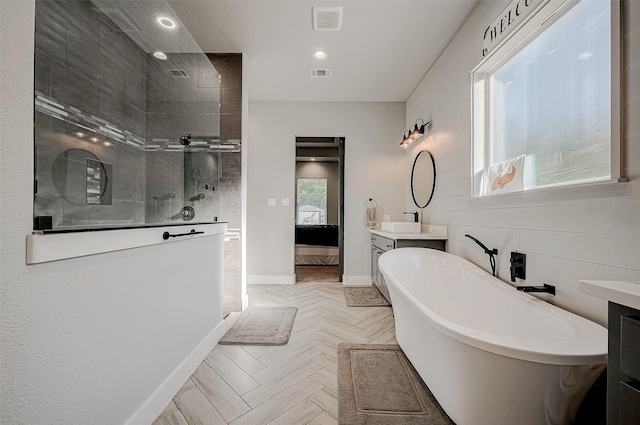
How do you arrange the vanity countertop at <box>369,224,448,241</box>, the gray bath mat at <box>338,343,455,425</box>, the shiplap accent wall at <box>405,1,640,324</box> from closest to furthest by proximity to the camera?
1. the shiplap accent wall at <box>405,1,640,324</box>
2. the gray bath mat at <box>338,343,455,425</box>
3. the vanity countertop at <box>369,224,448,241</box>

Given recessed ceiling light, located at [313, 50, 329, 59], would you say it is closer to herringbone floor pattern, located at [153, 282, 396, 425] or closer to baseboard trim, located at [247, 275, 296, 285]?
herringbone floor pattern, located at [153, 282, 396, 425]

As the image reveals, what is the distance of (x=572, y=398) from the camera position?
3.34 ft

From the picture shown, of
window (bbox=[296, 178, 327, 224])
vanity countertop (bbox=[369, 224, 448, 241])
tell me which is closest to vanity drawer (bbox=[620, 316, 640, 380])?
vanity countertop (bbox=[369, 224, 448, 241])

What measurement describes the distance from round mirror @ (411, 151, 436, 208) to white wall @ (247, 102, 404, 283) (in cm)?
48

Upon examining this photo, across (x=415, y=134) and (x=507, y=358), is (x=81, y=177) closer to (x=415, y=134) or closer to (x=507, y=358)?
(x=507, y=358)

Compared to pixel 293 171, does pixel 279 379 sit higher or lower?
lower

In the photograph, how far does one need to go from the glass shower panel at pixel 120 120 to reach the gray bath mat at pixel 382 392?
142 centimetres

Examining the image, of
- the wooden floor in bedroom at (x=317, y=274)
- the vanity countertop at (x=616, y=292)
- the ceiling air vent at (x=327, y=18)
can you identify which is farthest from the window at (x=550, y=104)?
the wooden floor in bedroom at (x=317, y=274)

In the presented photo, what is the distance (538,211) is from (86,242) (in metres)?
2.15

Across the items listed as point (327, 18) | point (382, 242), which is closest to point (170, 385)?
point (382, 242)

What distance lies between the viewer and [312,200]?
7.59m

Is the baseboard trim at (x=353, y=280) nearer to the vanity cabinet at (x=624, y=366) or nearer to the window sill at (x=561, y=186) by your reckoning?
the window sill at (x=561, y=186)

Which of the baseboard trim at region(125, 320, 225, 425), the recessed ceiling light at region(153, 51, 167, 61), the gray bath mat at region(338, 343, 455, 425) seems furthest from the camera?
the recessed ceiling light at region(153, 51, 167, 61)

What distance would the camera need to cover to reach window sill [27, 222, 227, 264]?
0.80 metres
